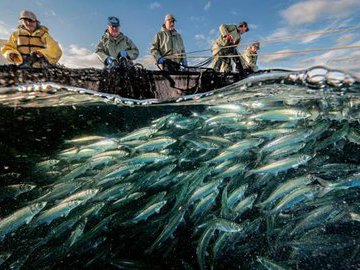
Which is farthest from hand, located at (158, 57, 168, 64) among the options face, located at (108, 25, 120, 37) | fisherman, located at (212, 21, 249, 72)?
fisherman, located at (212, 21, 249, 72)

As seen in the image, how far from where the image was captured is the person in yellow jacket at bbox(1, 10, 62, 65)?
1034 centimetres

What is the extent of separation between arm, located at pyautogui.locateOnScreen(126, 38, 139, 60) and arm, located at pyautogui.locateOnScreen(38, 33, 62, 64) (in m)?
2.37

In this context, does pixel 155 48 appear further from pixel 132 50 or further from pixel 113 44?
pixel 113 44

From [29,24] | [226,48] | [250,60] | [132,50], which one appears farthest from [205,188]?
[250,60]

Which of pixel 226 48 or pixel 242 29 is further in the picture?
pixel 242 29

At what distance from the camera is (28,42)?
411 inches

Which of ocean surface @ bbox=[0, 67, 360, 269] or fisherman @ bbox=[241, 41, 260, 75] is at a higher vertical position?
fisherman @ bbox=[241, 41, 260, 75]

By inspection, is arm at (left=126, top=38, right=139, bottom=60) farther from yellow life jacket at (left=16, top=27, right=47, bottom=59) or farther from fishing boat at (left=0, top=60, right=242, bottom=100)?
yellow life jacket at (left=16, top=27, right=47, bottom=59)

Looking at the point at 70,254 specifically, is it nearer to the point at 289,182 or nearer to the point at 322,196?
the point at 289,182

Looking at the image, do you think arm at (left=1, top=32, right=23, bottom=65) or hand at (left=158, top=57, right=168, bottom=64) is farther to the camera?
hand at (left=158, top=57, right=168, bottom=64)

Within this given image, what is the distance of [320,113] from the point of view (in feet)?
34.3

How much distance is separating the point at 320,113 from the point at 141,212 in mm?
7518

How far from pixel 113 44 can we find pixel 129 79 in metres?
2.13

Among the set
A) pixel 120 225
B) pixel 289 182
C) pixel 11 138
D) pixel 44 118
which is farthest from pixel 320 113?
pixel 11 138
